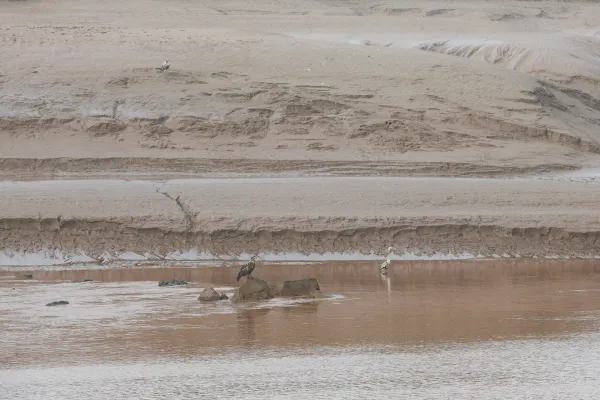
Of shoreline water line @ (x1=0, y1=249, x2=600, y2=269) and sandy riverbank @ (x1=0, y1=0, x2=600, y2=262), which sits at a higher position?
sandy riverbank @ (x1=0, y1=0, x2=600, y2=262)

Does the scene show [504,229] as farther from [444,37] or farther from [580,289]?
[444,37]

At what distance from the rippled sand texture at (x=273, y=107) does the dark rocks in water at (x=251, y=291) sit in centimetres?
823

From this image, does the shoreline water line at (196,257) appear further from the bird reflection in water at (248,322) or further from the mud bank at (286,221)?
the bird reflection in water at (248,322)

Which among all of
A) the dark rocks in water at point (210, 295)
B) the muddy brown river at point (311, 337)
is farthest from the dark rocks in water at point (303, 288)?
the dark rocks in water at point (210, 295)

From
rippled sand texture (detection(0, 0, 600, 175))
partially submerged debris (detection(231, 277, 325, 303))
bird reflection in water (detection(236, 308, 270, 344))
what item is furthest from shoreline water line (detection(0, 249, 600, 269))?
rippled sand texture (detection(0, 0, 600, 175))

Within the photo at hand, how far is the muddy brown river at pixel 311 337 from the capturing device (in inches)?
361

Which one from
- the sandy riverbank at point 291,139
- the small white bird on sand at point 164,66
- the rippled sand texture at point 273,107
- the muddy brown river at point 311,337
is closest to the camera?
the muddy brown river at point 311,337

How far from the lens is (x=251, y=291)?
13430 mm

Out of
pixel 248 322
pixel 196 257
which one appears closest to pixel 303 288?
pixel 248 322

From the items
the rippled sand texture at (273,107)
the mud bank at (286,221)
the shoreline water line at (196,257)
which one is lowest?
the shoreline water line at (196,257)

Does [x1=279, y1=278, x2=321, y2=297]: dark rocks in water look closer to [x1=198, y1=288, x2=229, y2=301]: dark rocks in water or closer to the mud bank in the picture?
[x1=198, y1=288, x2=229, y2=301]: dark rocks in water

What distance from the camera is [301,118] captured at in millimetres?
24141

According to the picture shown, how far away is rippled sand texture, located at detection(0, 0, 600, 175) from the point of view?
22.2 m

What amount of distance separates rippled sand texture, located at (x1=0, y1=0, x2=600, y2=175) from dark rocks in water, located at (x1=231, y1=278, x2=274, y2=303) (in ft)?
27.0
